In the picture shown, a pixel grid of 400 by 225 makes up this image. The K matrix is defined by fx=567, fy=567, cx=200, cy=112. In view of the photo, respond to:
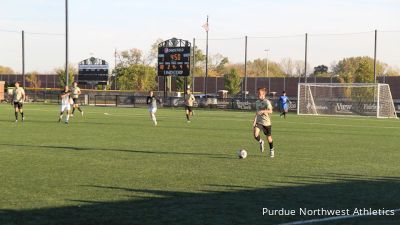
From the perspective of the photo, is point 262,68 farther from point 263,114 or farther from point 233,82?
point 263,114

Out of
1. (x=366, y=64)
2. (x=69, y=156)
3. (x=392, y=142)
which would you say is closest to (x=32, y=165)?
(x=69, y=156)

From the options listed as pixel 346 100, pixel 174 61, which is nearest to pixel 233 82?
pixel 174 61

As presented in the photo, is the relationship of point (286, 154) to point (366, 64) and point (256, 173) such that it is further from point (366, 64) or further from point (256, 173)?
point (366, 64)

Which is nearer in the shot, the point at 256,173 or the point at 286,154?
the point at 256,173

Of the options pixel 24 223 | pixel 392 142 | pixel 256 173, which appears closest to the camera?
pixel 24 223

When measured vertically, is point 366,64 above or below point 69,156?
above

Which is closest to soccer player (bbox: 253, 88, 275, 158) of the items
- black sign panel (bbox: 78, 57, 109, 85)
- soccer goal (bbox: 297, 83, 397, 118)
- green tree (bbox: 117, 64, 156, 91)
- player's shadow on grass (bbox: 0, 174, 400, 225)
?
player's shadow on grass (bbox: 0, 174, 400, 225)

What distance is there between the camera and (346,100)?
150ft

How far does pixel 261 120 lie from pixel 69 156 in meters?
4.90

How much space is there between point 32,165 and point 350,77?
2803 inches

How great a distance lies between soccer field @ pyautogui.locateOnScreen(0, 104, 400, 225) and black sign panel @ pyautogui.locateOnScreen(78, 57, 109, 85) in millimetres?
50812

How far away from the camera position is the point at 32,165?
1187 cm

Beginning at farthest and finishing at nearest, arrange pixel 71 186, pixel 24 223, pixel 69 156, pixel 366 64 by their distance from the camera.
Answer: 1. pixel 366 64
2. pixel 69 156
3. pixel 71 186
4. pixel 24 223

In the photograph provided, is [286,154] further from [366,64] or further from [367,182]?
[366,64]
